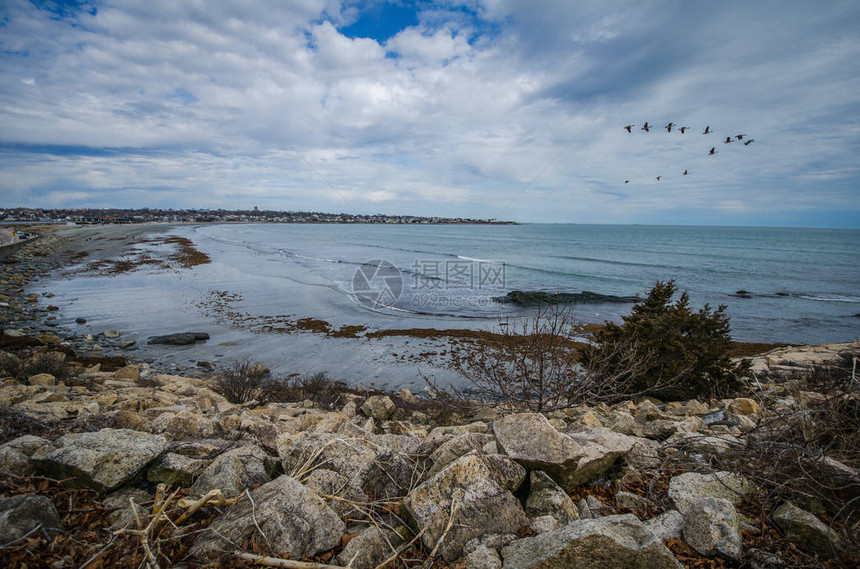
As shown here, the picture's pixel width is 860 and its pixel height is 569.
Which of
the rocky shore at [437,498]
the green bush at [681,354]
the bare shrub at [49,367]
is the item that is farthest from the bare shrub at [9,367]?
the green bush at [681,354]

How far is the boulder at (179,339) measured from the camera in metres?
14.3

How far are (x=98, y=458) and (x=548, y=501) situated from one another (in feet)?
10.6

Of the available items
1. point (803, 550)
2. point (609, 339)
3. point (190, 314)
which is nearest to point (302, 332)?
point (190, 314)

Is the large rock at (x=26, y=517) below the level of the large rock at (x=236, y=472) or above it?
above

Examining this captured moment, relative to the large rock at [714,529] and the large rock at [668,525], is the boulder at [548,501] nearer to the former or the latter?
the large rock at [668,525]

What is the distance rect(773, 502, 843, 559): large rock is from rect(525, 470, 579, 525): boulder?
4.00 ft

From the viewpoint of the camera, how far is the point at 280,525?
231 centimetres

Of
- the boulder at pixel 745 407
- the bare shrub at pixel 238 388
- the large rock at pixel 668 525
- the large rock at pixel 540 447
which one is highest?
the large rock at pixel 540 447

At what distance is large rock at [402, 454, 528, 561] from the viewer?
2307 millimetres

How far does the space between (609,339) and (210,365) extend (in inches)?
491

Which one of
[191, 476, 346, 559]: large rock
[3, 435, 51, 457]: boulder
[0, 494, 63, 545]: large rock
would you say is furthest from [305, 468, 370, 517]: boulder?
[3, 435, 51, 457]: boulder

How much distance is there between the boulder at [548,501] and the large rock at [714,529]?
67cm

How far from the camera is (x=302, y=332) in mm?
16891

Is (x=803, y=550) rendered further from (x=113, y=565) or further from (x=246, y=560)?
(x=113, y=565)
